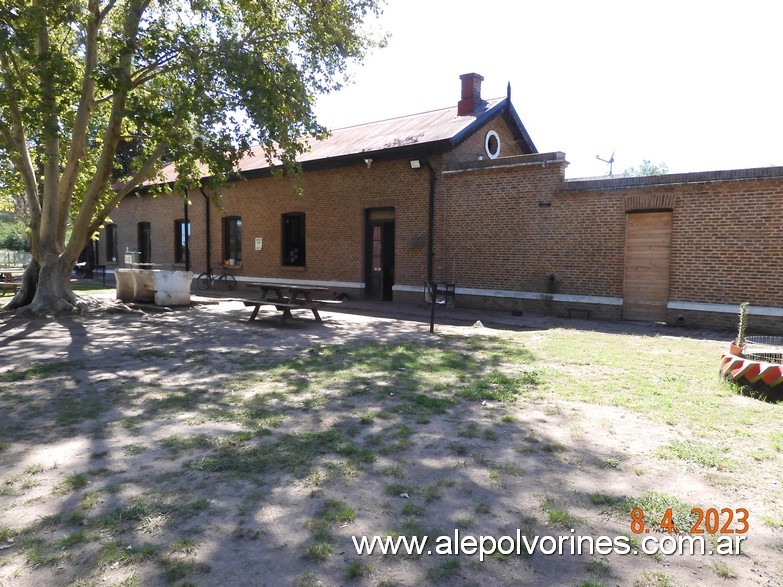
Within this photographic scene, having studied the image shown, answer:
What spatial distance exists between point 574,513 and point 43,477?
11.1 ft

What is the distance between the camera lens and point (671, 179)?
10.7m

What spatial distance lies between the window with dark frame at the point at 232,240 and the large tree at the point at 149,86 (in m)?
6.24

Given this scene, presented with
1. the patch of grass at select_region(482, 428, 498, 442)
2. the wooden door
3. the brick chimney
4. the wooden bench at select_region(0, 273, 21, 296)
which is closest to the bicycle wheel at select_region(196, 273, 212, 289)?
the wooden bench at select_region(0, 273, 21, 296)

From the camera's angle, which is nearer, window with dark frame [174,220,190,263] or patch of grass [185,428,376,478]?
patch of grass [185,428,376,478]

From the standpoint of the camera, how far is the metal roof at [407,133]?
46.4 feet

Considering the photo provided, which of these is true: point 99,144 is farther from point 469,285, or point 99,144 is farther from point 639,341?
point 639,341

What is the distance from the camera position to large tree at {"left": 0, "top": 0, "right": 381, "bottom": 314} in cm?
1005

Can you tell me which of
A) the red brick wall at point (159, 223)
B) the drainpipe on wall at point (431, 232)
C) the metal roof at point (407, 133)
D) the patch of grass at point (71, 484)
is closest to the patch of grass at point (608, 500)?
the patch of grass at point (71, 484)

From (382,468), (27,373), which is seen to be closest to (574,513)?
(382,468)

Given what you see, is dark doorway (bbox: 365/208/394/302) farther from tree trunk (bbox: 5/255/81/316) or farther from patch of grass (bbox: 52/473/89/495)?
patch of grass (bbox: 52/473/89/495)

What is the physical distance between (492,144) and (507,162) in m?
3.92

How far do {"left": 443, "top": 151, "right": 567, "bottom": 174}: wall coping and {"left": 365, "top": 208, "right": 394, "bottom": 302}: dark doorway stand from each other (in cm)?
262

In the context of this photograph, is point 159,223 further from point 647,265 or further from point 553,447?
point 553,447

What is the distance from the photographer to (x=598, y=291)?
11742 mm
